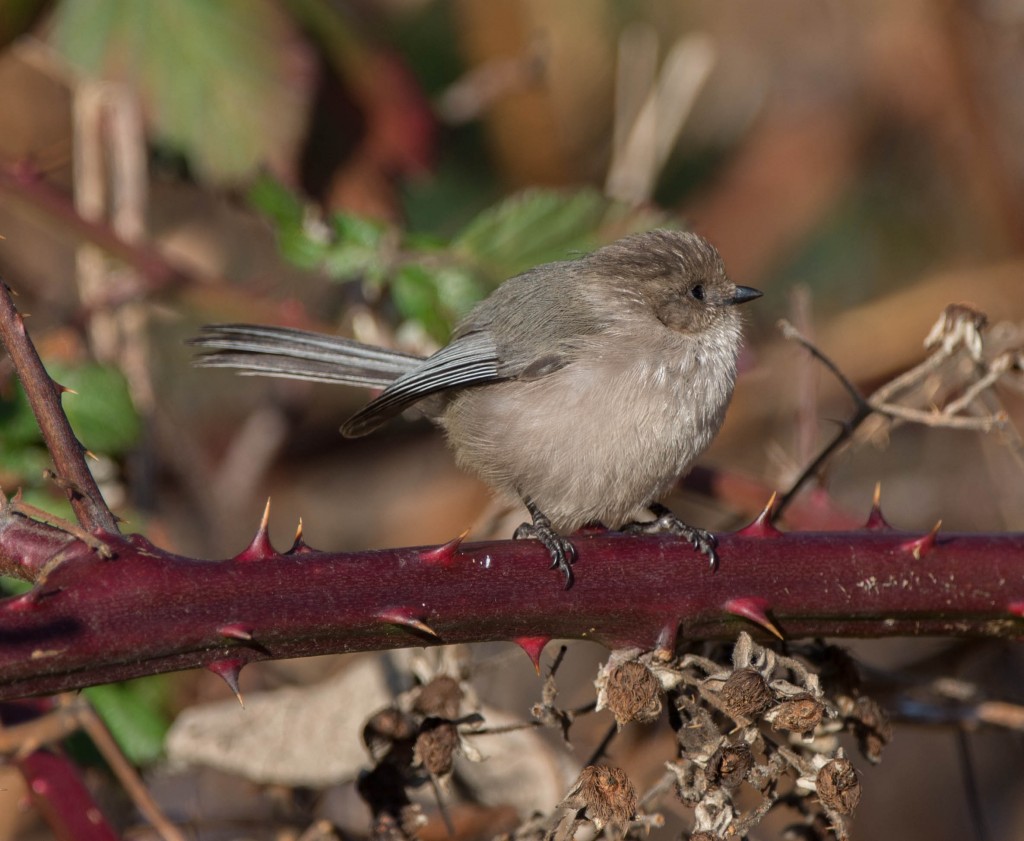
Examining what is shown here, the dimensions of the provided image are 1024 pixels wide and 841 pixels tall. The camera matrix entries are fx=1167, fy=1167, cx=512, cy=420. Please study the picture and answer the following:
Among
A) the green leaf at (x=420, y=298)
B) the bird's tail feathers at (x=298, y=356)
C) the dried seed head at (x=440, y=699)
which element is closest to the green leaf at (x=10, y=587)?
the bird's tail feathers at (x=298, y=356)

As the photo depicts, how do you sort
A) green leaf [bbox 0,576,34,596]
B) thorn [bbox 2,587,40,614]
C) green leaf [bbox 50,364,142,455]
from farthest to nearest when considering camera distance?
green leaf [bbox 50,364,142,455], green leaf [bbox 0,576,34,596], thorn [bbox 2,587,40,614]

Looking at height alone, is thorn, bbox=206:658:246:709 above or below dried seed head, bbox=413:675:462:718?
below

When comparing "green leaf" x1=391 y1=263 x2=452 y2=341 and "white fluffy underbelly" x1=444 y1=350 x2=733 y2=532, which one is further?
"green leaf" x1=391 y1=263 x2=452 y2=341

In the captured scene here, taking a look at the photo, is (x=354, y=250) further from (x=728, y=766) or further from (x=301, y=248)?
(x=728, y=766)

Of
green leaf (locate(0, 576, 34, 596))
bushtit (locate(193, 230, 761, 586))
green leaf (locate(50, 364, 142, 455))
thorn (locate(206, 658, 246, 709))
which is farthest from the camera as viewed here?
green leaf (locate(50, 364, 142, 455))

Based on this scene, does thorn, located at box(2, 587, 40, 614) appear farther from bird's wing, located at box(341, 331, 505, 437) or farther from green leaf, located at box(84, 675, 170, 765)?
bird's wing, located at box(341, 331, 505, 437)

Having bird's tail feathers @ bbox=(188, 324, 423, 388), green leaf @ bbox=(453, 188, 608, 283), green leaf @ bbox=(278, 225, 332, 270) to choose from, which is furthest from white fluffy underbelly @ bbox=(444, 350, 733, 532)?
green leaf @ bbox=(278, 225, 332, 270)

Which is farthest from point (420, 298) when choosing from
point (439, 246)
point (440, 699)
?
point (440, 699)
